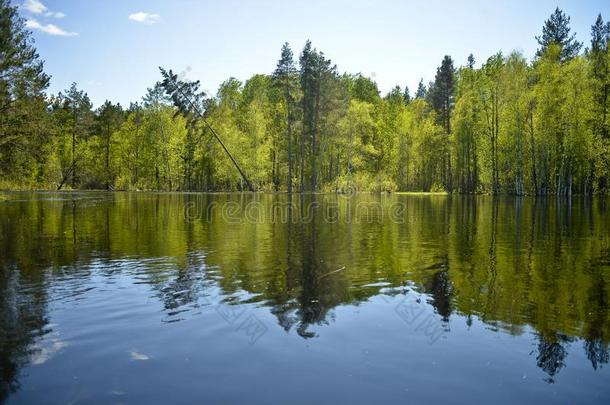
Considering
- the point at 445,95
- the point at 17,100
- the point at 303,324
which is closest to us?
the point at 303,324

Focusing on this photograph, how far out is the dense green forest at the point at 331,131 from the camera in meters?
63.2

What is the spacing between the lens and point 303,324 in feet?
32.0

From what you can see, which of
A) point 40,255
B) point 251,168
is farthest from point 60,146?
point 40,255

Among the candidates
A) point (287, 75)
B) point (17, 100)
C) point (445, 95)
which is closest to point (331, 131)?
point (287, 75)

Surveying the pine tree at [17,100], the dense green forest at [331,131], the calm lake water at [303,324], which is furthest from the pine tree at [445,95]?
the calm lake water at [303,324]

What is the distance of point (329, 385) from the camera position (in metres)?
6.90

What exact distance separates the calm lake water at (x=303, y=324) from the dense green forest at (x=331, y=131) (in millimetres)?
44874

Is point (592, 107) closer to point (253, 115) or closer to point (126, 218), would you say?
point (253, 115)

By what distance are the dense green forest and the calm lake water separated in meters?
44.9

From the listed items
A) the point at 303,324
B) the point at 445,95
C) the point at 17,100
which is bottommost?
the point at 303,324

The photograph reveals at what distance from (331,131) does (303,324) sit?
263ft

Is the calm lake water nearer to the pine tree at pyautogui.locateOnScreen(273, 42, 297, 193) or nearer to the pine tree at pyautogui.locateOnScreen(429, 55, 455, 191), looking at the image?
the pine tree at pyautogui.locateOnScreen(273, 42, 297, 193)

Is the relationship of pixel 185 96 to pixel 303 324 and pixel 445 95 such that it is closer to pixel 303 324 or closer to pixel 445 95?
pixel 445 95

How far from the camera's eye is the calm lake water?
688 cm
